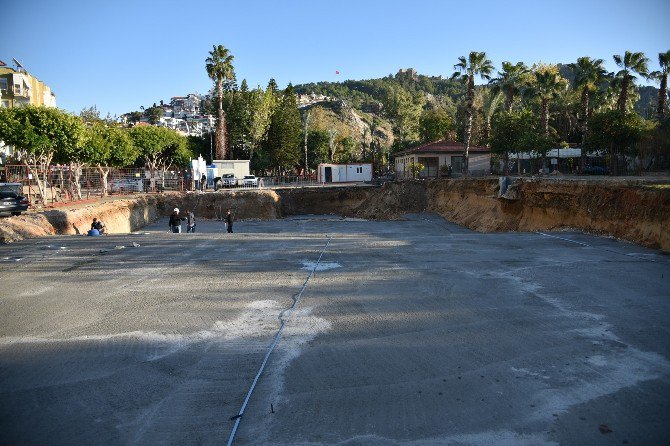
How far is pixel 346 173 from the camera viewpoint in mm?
58094

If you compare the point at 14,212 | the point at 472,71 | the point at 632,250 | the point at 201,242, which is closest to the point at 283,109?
the point at 472,71

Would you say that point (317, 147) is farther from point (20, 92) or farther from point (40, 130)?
point (40, 130)

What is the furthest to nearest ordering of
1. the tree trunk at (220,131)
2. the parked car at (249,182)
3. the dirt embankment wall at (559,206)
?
the tree trunk at (220,131), the parked car at (249,182), the dirt embankment wall at (559,206)

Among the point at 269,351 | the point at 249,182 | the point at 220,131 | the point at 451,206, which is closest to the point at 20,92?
the point at 220,131

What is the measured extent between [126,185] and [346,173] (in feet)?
84.4

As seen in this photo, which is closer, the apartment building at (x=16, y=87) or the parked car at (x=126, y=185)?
the parked car at (x=126, y=185)

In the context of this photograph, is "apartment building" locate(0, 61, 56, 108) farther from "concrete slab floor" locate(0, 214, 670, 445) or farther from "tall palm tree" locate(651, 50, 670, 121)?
"tall palm tree" locate(651, 50, 670, 121)

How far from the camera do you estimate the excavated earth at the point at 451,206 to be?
17.7m

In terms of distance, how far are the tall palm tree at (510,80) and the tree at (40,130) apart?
4299 cm

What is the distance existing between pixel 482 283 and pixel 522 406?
535 cm

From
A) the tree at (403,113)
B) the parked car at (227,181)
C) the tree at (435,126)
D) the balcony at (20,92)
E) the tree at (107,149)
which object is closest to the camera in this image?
the tree at (107,149)

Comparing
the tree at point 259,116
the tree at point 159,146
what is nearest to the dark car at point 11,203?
the tree at point 159,146

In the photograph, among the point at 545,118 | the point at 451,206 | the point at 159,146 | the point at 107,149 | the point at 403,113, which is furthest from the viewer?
the point at 403,113

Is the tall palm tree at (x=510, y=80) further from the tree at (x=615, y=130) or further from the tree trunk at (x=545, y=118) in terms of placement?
the tree at (x=615, y=130)
